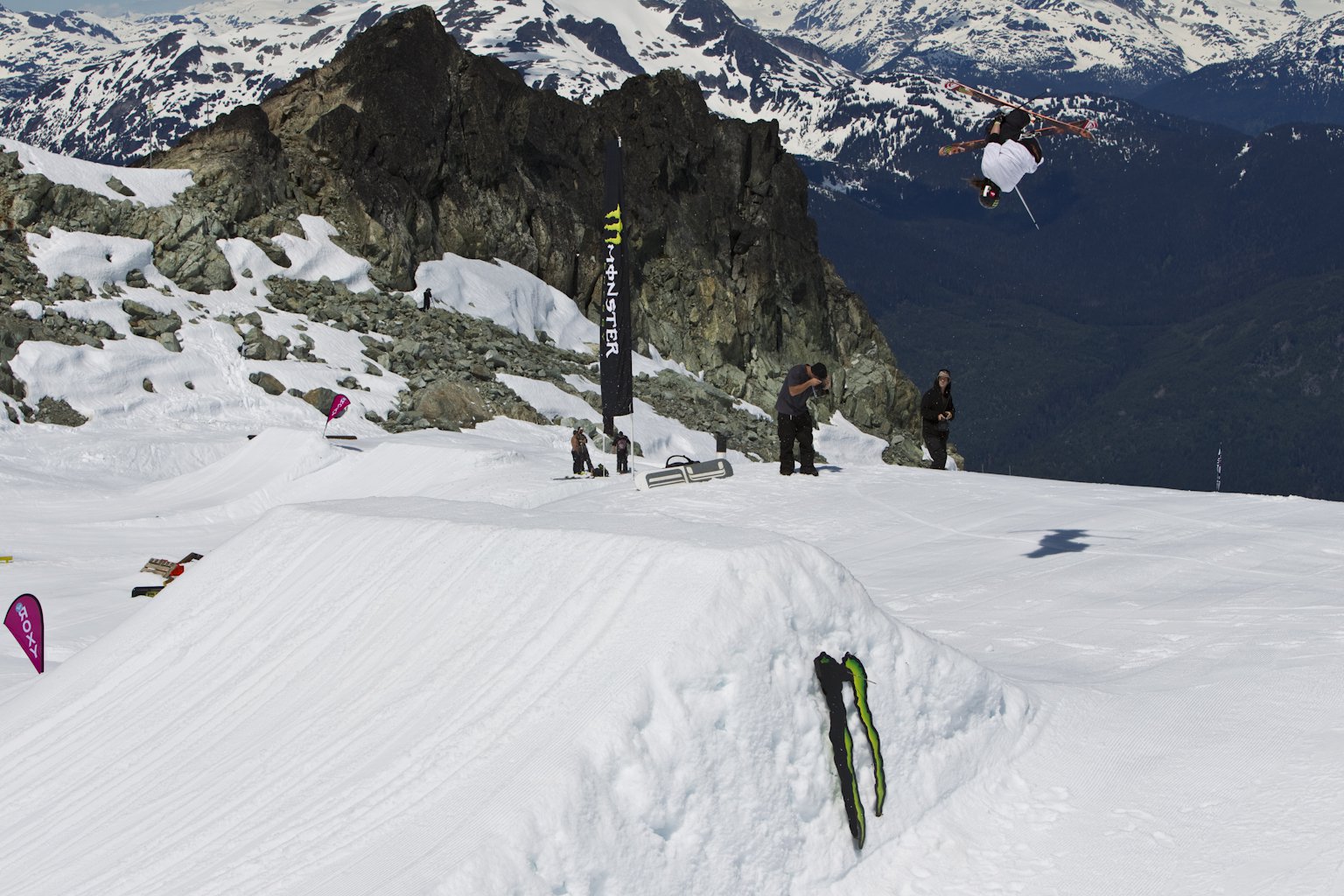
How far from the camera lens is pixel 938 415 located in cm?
1956

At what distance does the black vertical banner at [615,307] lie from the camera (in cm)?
2702

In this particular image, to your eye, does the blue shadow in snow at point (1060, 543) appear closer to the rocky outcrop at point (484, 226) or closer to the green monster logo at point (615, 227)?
the green monster logo at point (615, 227)

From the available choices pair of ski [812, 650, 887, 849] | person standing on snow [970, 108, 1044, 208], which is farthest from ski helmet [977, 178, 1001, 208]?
pair of ski [812, 650, 887, 849]

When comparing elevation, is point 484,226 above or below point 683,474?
above

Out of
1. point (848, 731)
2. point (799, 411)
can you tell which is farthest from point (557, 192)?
point (848, 731)

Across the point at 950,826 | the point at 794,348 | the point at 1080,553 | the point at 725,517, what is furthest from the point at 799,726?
the point at 794,348

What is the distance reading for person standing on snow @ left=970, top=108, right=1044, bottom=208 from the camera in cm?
1579

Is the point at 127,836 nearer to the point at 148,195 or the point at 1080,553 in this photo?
the point at 1080,553

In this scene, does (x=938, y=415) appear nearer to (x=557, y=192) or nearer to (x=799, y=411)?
(x=799, y=411)

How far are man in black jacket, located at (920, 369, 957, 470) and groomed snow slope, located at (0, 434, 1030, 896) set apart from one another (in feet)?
36.6

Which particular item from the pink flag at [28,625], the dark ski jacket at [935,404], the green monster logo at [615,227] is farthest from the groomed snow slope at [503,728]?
the green monster logo at [615,227]

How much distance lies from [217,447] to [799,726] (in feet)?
89.7

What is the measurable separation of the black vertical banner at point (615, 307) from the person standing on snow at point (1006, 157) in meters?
11.3

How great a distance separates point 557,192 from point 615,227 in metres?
45.3
